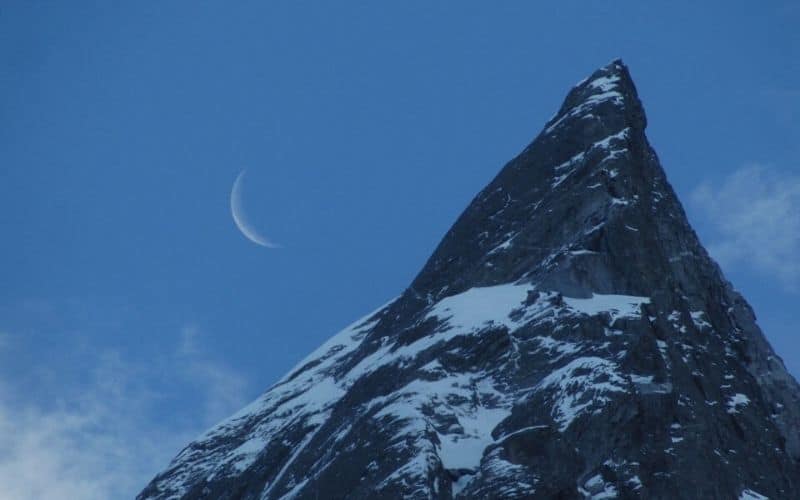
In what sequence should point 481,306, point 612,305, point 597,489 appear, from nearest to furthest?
point 597,489 → point 612,305 → point 481,306

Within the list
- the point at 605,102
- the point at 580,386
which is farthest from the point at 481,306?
the point at 605,102

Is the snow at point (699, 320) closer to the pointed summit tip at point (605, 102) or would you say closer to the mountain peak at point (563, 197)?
the mountain peak at point (563, 197)

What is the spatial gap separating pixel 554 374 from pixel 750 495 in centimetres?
1019

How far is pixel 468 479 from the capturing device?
61156mm

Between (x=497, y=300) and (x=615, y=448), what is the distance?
49.2 feet

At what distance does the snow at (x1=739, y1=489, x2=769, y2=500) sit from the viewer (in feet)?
214

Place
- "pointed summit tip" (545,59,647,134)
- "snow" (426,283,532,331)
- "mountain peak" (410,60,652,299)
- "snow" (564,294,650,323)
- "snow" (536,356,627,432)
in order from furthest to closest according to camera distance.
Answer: "pointed summit tip" (545,59,647,134)
"mountain peak" (410,60,652,299)
"snow" (426,283,532,331)
"snow" (564,294,650,323)
"snow" (536,356,627,432)

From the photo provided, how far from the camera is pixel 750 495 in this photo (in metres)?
65.7

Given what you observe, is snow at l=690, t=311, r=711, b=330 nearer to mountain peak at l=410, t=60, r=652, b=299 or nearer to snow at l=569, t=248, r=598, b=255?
mountain peak at l=410, t=60, r=652, b=299

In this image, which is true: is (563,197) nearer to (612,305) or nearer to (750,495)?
(612,305)

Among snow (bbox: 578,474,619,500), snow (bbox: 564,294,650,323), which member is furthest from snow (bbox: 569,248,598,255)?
snow (bbox: 578,474,619,500)

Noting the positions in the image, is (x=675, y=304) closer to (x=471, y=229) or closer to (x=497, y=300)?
(x=497, y=300)

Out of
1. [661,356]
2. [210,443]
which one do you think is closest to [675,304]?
[661,356]

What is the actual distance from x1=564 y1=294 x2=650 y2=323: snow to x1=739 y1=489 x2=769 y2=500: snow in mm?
9180
